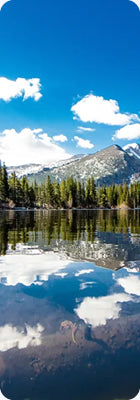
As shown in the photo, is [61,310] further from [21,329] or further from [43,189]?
[43,189]

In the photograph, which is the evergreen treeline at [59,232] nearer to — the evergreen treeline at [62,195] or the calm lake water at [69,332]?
the calm lake water at [69,332]

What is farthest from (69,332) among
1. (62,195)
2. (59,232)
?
(62,195)

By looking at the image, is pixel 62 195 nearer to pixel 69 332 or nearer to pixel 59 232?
pixel 59 232

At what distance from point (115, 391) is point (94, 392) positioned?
0.75 ft

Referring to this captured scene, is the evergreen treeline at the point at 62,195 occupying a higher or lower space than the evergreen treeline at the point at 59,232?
higher

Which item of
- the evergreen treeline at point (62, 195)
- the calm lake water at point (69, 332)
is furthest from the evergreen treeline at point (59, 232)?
the evergreen treeline at point (62, 195)

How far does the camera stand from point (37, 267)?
7.56 m

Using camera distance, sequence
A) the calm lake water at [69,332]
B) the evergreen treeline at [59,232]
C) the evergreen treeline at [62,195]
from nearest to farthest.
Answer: the calm lake water at [69,332] → the evergreen treeline at [59,232] → the evergreen treeline at [62,195]

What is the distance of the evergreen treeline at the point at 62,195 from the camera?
3819 inches

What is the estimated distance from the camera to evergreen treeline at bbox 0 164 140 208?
318 feet

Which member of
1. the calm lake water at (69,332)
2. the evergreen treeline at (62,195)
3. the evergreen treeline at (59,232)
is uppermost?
the evergreen treeline at (62,195)

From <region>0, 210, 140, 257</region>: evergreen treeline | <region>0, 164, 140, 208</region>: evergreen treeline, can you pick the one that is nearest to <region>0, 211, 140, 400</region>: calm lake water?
<region>0, 210, 140, 257</region>: evergreen treeline

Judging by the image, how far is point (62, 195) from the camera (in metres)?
118

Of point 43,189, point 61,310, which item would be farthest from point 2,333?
point 43,189
